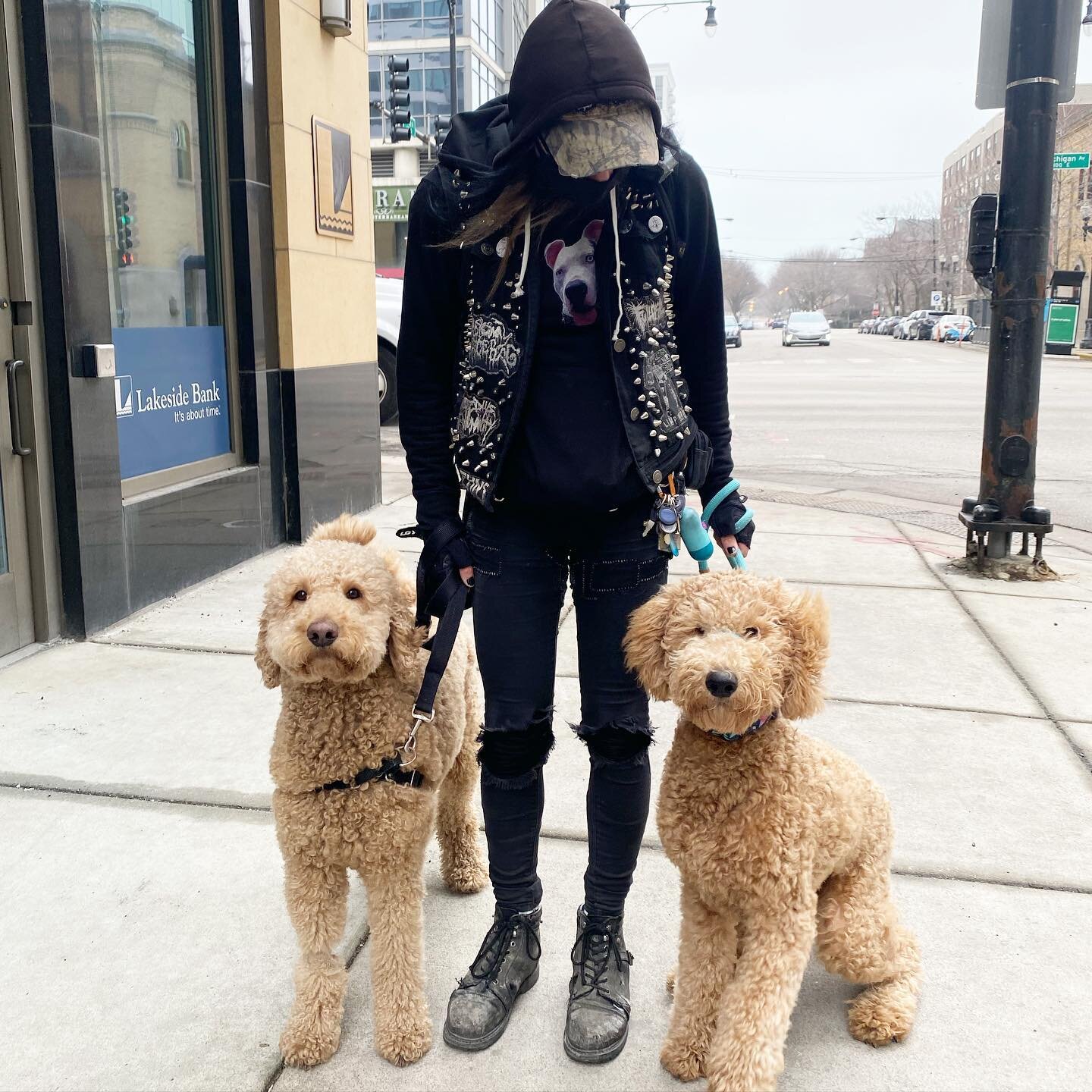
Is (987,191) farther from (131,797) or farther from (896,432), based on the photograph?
(131,797)

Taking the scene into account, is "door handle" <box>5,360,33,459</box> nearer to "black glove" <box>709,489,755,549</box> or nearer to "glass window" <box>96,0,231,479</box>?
"glass window" <box>96,0,231,479</box>

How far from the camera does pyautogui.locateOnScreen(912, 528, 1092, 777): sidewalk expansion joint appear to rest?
3.81 metres

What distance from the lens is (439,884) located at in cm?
301

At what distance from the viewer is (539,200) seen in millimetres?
2293

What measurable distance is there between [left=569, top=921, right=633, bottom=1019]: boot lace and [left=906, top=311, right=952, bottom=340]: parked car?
213ft

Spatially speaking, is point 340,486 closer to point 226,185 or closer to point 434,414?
point 226,185

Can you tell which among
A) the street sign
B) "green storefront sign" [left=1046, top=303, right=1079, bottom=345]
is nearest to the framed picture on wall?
the street sign

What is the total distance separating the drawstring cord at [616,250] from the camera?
7.49 feet

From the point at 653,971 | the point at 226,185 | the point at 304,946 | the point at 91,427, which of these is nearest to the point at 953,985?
the point at 653,971

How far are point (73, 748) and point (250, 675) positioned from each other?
86 centimetres

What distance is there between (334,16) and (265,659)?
594 centimetres

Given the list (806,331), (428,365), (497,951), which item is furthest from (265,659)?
(806,331)

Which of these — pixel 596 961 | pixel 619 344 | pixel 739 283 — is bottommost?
pixel 596 961

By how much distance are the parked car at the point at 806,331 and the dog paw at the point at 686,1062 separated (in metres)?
49.1
